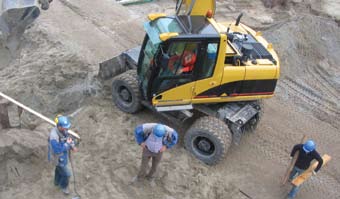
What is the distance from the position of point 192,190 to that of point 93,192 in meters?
1.78

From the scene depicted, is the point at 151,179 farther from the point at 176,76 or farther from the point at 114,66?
the point at 114,66

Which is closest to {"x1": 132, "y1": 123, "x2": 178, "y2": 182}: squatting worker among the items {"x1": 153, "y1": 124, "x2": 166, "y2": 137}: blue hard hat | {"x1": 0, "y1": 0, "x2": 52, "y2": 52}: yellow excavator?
{"x1": 153, "y1": 124, "x2": 166, "y2": 137}: blue hard hat

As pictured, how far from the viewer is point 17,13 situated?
376 inches

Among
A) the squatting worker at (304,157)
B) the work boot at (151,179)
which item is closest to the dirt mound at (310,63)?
the squatting worker at (304,157)

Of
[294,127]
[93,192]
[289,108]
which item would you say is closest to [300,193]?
[294,127]

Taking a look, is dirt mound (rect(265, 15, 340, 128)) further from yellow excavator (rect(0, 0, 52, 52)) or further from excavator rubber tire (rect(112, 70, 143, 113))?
yellow excavator (rect(0, 0, 52, 52))

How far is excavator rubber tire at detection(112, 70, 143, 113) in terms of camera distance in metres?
9.28

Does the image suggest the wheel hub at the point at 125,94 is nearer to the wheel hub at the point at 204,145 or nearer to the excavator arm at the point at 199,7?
the wheel hub at the point at 204,145

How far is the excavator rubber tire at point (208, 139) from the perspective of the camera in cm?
848

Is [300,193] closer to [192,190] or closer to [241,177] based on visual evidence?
[241,177]

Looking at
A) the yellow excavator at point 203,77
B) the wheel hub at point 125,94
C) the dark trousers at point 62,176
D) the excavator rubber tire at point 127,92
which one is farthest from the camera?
the wheel hub at point 125,94

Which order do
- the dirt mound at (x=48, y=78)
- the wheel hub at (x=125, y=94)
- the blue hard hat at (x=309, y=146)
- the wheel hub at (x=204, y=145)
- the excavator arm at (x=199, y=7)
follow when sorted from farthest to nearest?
1. the dirt mound at (x=48, y=78)
2. the wheel hub at (x=125, y=94)
3. the excavator arm at (x=199, y=7)
4. the wheel hub at (x=204, y=145)
5. the blue hard hat at (x=309, y=146)

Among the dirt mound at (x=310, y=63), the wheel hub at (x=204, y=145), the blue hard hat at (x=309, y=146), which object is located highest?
the blue hard hat at (x=309, y=146)

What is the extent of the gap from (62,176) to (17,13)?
3929 millimetres
